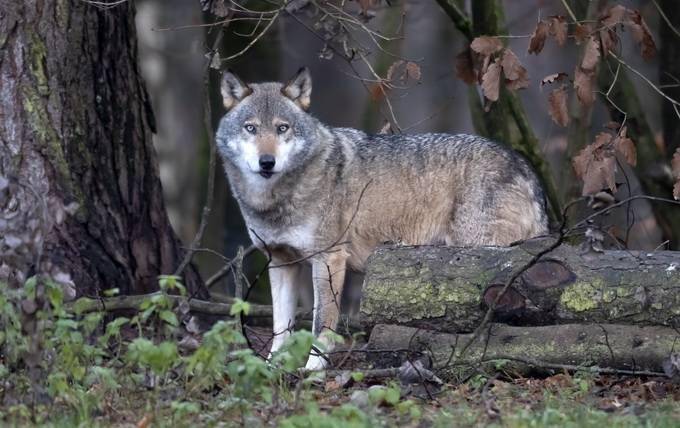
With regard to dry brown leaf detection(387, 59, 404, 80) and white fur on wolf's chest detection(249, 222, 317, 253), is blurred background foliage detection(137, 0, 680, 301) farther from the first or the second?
white fur on wolf's chest detection(249, 222, 317, 253)

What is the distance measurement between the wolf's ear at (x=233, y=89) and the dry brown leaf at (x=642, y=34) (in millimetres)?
2875

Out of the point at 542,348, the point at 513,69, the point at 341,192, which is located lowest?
the point at 542,348

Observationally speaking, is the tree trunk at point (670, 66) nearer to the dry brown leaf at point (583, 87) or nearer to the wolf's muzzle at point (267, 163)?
the dry brown leaf at point (583, 87)

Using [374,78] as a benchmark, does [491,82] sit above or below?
above

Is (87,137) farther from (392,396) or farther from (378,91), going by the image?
(392,396)

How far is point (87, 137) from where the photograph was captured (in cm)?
859

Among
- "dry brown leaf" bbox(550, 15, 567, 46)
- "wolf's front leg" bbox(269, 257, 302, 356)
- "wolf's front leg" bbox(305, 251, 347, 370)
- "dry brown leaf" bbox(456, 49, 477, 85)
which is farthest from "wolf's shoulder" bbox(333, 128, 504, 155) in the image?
"dry brown leaf" bbox(550, 15, 567, 46)

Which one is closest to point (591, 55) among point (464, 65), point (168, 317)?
point (464, 65)

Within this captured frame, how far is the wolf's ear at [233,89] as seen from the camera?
8.62m

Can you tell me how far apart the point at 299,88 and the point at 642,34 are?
258cm

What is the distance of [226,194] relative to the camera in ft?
42.9

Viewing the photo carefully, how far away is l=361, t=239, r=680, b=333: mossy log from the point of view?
686 cm

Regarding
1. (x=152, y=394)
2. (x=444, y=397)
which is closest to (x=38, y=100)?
(x=152, y=394)

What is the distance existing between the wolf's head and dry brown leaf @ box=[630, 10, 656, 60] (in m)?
2.45
